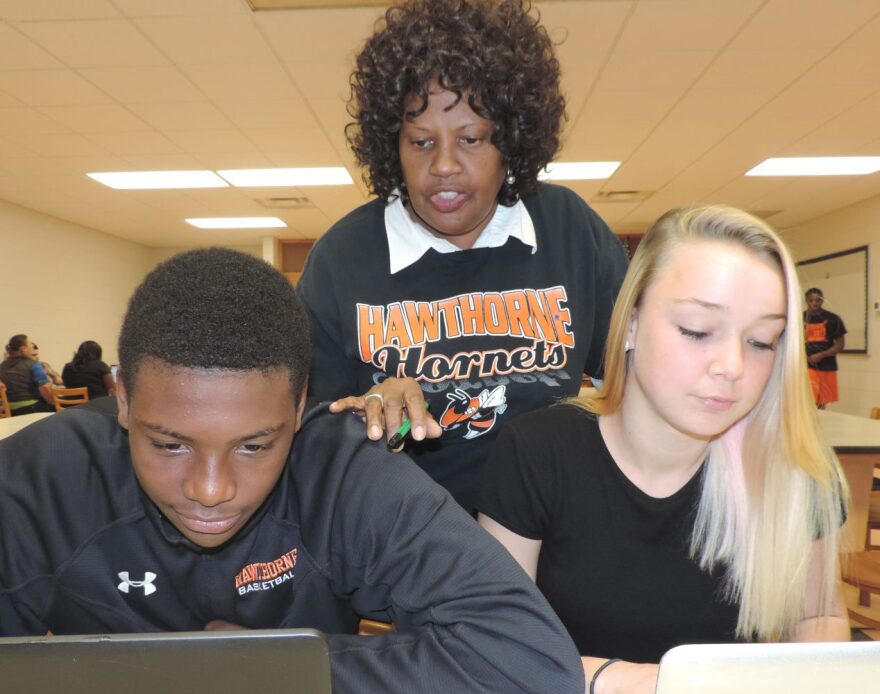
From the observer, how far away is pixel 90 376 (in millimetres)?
6703

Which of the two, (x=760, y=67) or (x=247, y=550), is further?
(x=760, y=67)

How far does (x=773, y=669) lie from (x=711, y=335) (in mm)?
581

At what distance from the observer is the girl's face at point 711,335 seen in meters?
1.01

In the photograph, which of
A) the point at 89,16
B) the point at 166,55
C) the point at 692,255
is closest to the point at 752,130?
the point at 166,55

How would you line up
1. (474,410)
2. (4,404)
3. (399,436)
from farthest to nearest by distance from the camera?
(4,404) < (474,410) < (399,436)

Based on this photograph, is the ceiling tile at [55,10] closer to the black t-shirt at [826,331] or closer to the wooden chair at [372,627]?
the wooden chair at [372,627]

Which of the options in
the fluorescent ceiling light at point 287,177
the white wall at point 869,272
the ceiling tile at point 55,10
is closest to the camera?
the ceiling tile at point 55,10

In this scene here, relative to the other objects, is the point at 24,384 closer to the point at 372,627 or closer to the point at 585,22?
the point at 585,22

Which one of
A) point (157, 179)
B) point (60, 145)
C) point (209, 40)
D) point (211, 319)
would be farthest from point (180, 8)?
point (157, 179)

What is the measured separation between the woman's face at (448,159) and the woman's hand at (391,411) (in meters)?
0.39

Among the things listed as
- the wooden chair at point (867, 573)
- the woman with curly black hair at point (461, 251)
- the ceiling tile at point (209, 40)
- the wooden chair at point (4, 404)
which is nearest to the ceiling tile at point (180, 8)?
the ceiling tile at point (209, 40)

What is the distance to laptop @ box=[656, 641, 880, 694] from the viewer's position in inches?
20.0

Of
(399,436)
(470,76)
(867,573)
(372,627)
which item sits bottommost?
(867,573)

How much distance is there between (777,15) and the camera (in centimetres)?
337
